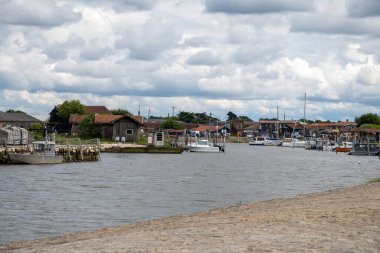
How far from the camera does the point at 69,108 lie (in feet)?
511

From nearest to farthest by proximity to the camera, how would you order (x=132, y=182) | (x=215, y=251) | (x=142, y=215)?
1. (x=215, y=251)
2. (x=142, y=215)
3. (x=132, y=182)

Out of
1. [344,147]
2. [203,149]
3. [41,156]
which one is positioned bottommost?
[41,156]

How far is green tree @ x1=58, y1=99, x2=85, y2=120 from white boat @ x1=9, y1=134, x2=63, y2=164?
3093 inches

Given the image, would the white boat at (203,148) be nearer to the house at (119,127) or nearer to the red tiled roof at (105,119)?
the house at (119,127)

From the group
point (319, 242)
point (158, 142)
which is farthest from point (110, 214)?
point (158, 142)

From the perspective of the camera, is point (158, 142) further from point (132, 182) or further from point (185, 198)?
point (185, 198)

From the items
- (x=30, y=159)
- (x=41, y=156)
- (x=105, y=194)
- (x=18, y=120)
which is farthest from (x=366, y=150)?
(x=105, y=194)

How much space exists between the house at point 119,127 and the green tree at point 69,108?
29121 millimetres

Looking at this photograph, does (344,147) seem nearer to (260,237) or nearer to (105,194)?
(105,194)

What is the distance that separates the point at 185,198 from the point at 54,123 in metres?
111

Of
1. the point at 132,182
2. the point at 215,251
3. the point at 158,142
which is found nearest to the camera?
the point at 215,251

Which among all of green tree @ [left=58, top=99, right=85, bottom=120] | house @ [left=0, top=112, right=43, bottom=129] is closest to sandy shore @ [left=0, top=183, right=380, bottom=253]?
house @ [left=0, top=112, right=43, bottom=129]

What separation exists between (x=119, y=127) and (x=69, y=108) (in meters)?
37.3

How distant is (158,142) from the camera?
120875 mm
